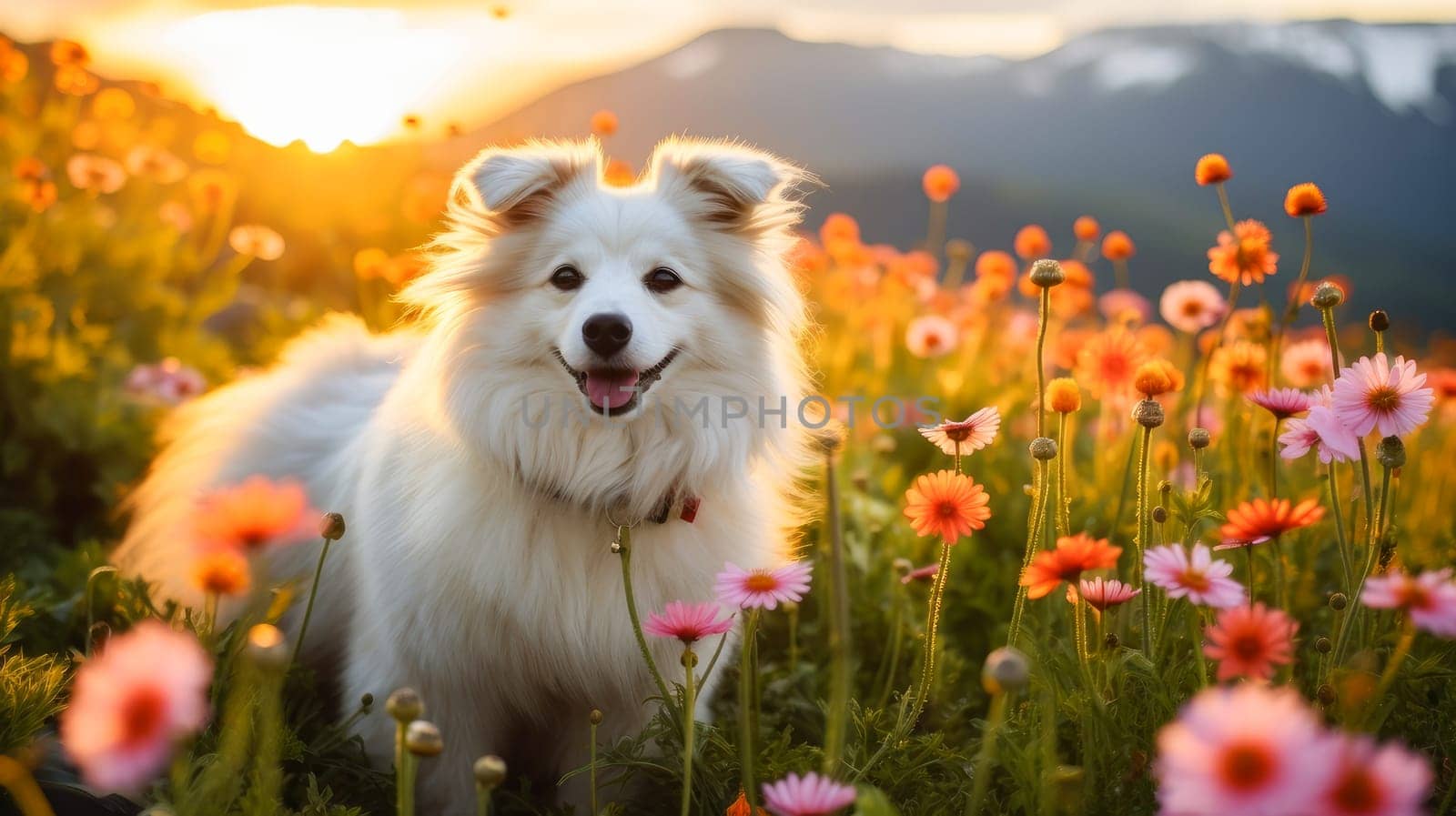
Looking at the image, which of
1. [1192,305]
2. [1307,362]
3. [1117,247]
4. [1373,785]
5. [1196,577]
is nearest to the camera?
[1373,785]

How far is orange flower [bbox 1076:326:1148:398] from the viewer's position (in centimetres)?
270

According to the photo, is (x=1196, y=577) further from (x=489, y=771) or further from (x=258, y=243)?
(x=258, y=243)

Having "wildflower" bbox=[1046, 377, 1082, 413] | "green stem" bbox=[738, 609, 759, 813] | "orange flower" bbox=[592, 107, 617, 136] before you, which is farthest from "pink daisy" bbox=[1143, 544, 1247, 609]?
"orange flower" bbox=[592, 107, 617, 136]

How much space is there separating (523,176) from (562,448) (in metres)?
0.80

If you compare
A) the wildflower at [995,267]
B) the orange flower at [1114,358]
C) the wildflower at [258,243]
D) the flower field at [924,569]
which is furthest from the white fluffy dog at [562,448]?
the wildflower at [258,243]

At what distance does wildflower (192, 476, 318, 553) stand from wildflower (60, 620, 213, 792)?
0.64 ft

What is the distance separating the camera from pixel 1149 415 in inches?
78.6

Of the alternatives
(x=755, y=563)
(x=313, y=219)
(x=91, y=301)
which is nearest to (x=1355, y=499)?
(x=755, y=563)

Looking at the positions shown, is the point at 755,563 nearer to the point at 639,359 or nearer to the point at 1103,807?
the point at 639,359

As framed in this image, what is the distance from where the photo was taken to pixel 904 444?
5.07m

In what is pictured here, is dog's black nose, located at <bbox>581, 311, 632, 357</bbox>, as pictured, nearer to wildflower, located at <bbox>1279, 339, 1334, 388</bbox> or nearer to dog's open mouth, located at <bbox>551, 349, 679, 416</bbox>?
dog's open mouth, located at <bbox>551, 349, 679, 416</bbox>

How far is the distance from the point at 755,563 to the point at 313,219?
648 centimetres

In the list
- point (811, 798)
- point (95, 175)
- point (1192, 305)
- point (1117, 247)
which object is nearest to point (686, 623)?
point (811, 798)

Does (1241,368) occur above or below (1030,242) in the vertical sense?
below
